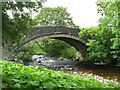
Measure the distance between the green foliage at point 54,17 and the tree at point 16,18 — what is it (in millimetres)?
19565

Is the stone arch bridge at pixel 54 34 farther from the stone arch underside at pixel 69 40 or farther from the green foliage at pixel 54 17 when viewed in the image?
the green foliage at pixel 54 17

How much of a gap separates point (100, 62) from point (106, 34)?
350cm

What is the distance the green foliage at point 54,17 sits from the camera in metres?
25.8

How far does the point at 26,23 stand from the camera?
580cm

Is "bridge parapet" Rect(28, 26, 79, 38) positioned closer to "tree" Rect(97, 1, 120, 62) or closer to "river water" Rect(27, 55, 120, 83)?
"river water" Rect(27, 55, 120, 83)

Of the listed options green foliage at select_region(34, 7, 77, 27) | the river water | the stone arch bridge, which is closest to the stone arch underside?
the stone arch bridge

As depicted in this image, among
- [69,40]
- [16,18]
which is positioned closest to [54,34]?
[69,40]

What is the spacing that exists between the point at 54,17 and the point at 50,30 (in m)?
9.08

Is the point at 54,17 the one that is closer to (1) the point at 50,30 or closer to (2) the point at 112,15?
(1) the point at 50,30

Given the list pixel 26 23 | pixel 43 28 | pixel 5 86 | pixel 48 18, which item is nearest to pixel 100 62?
pixel 43 28

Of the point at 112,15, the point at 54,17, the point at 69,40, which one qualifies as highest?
the point at 54,17

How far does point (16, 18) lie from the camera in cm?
548

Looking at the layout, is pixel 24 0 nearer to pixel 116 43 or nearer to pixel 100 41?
pixel 116 43

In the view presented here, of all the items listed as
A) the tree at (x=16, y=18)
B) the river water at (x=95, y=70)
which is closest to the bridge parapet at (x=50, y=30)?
the river water at (x=95, y=70)
